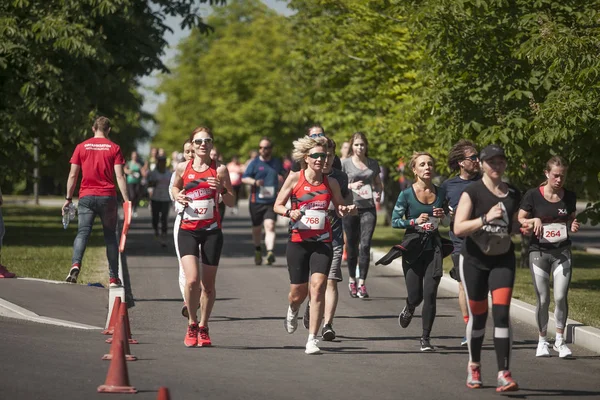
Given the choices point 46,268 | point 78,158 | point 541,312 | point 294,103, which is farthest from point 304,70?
point 541,312

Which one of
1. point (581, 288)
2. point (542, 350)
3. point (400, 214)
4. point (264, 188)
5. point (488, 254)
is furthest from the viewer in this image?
point (264, 188)

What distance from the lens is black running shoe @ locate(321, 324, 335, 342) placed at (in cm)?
1117

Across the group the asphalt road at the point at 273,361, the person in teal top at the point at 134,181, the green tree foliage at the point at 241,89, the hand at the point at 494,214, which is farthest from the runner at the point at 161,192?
the green tree foliage at the point at 241,89

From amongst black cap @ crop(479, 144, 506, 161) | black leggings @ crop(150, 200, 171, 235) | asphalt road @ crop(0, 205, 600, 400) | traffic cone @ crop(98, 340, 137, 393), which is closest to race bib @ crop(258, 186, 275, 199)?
black leggings @ crop(150, 200, 171, 235)

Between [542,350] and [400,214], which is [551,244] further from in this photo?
[400,214]

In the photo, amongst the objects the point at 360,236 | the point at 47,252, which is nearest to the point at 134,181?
the point at 47,252

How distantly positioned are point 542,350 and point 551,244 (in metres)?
0.91

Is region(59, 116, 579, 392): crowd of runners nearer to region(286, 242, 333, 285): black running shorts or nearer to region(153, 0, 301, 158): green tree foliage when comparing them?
region(286, 242, 333, 285): black running shorts

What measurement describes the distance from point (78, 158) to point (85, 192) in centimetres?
41

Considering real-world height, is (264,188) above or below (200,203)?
below

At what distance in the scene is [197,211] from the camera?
10672 mm

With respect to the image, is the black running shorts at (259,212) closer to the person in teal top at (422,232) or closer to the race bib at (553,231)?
the person in teal top at (422,232)

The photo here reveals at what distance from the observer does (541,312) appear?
10750 mm

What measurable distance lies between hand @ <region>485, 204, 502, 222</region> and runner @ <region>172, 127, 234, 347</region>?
9.60 feet
